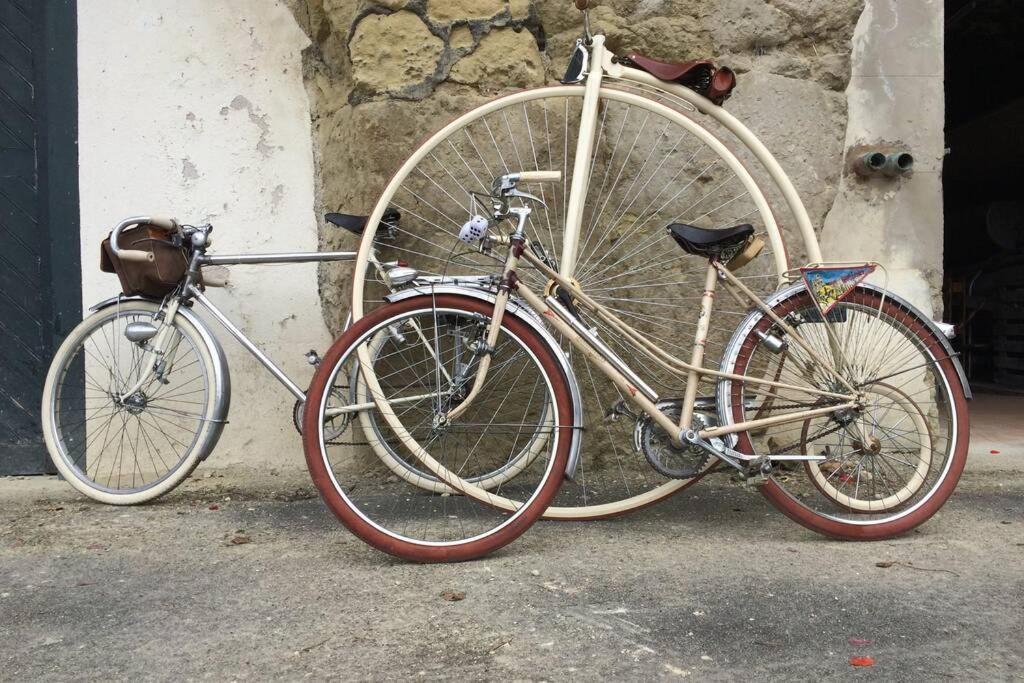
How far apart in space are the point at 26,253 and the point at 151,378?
986mm

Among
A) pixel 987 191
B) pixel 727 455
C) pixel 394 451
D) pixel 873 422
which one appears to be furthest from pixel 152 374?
pixel 987 191

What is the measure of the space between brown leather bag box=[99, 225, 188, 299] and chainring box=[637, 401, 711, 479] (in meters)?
1.81

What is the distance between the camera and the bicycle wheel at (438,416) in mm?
2467

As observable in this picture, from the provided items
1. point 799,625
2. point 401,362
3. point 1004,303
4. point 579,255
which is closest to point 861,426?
point 799,625

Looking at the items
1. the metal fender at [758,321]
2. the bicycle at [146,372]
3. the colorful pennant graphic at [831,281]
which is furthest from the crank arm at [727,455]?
the bicycle at [146,372]

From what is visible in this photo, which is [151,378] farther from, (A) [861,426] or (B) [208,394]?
(A) [861,426]

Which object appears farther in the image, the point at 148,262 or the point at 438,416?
the point at 148,262

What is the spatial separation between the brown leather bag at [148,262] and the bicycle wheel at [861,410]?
6.61 ft

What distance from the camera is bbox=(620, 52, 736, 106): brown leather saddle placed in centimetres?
279

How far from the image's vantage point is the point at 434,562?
245 cm

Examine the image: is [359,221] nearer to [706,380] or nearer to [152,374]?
[152,374]

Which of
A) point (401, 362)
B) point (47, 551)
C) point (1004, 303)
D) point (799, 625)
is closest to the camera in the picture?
point (799, 625)

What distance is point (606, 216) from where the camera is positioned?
3.44 meters

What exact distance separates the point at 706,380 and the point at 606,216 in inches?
39.1
